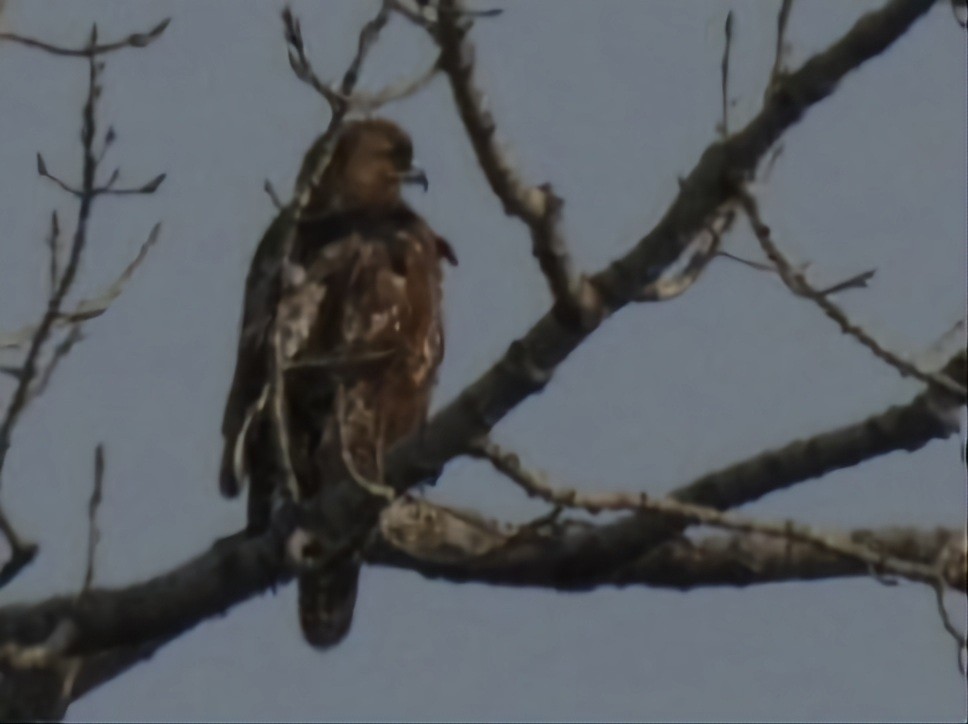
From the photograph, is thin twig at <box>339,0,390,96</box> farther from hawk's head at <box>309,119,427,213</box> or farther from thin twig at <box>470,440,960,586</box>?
hawk's head at <box>309,119,427,213</box>

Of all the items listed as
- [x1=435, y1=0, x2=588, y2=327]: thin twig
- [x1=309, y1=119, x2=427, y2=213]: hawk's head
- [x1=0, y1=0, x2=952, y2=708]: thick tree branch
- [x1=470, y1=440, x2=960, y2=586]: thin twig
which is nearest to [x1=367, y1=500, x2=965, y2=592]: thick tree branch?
[x1=0, y1=0, x2=952, y2=708]: thick tree branch

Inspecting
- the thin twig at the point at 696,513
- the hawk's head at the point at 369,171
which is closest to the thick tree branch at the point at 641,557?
the thin twig at the point at 696,513

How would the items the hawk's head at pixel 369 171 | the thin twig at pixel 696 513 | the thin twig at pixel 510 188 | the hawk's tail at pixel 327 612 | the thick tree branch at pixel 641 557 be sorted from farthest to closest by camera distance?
the hawk's head at pixel 369 171, the hawk's tail at pixel 327 612, the thick tree branch at pixel 641 557, the thin twig at pixel 696 513, the thin twig at pixel 510 188

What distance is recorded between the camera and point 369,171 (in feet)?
20.5

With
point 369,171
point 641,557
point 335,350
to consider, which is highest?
point 369,171

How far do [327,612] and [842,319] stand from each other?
7.88 feet

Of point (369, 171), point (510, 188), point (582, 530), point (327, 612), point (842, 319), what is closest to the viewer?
point (510, 188)

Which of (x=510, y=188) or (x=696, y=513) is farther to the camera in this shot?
(x=696, y=513)

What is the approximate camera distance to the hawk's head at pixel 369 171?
20.2 feet

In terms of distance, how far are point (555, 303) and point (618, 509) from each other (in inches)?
16.2

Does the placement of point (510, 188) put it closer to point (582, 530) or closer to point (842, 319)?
point (842, 319)

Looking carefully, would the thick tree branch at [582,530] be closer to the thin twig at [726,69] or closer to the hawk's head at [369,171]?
the thin twig at [726,69]

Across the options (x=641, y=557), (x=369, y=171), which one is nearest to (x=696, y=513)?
(x=641, y=557)

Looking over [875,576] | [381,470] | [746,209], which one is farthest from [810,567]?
[746,209]
